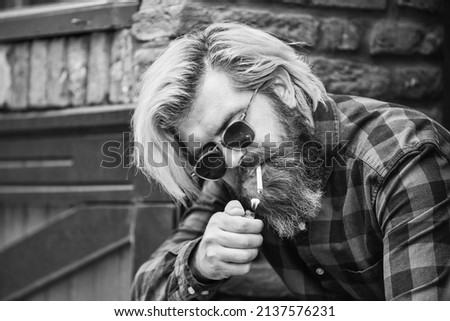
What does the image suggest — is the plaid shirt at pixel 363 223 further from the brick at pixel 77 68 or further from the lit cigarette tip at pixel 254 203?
the brick at pixel 77 68

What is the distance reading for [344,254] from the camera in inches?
99.2

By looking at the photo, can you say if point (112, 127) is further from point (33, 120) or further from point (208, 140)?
point (208, 140)

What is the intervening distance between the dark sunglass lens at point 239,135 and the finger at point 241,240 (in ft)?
1.03

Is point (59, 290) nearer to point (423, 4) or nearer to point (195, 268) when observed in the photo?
point (195, 268)

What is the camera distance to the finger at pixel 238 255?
7.74 ft

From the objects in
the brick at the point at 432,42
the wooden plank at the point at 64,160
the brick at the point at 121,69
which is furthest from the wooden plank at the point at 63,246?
the brick at the point at 432,42

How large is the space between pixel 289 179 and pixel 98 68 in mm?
1542

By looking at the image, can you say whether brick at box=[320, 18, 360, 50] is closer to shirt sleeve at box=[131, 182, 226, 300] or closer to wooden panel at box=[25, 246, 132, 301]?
shirt sleeve at box=[131, 182, 226, 300]

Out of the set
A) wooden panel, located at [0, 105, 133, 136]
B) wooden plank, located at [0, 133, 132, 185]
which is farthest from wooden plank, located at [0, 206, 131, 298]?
wooden panel, located at [0, 105, 133, 136]

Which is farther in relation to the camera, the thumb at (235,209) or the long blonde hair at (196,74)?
the long blonde hair at (196,74)

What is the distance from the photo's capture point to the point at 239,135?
2.48 m

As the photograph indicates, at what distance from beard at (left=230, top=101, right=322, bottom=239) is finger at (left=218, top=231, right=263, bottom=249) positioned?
0.18 metres

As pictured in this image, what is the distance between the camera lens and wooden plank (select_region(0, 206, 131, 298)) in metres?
3.58

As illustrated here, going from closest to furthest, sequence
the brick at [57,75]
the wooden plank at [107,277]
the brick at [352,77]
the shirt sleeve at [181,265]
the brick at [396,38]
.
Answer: the shirt sleeve at [181,265] → the brick at [352,77] → the brick at [396,38] → the wooden plank at [107,277] → the brick at [57,75]
